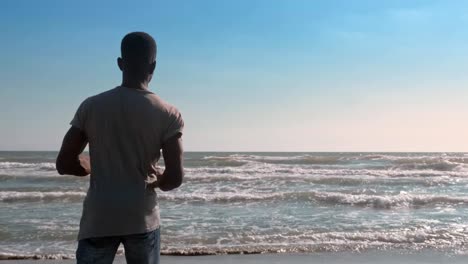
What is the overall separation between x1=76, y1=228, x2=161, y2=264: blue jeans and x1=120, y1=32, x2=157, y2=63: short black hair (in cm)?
75

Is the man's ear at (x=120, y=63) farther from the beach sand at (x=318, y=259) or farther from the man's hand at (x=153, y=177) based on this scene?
the beach sand at (x=318, y=259)

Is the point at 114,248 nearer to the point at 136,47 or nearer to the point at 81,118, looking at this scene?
the point at 81,118

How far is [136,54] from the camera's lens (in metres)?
2.24

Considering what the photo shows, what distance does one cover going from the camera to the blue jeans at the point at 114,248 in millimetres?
2160

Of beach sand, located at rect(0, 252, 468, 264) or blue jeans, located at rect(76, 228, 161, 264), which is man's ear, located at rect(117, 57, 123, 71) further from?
beach sand, located at rect(0, 252, 468, 264)

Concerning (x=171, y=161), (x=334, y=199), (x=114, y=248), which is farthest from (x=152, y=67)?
(x=334, y=199)

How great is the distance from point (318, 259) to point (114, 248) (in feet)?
14.0

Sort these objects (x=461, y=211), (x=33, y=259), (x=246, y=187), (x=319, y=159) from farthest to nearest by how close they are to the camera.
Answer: (x=319, y=159)
(x=246, y=187)
(x=461, y=211)
(x=33, y=259)

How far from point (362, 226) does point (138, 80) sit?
23.0 feet

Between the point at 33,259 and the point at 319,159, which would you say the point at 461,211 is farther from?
the point at 319,159

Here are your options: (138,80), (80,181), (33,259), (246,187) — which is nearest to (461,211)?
(246,187)

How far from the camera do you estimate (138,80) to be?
A: 88.3 inches

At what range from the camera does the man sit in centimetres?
214

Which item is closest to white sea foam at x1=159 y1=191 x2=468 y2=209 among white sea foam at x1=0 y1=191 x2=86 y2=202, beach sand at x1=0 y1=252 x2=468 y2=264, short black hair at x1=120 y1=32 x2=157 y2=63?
white sea foam at x1=0 y1=191 x2=86 y2=202
